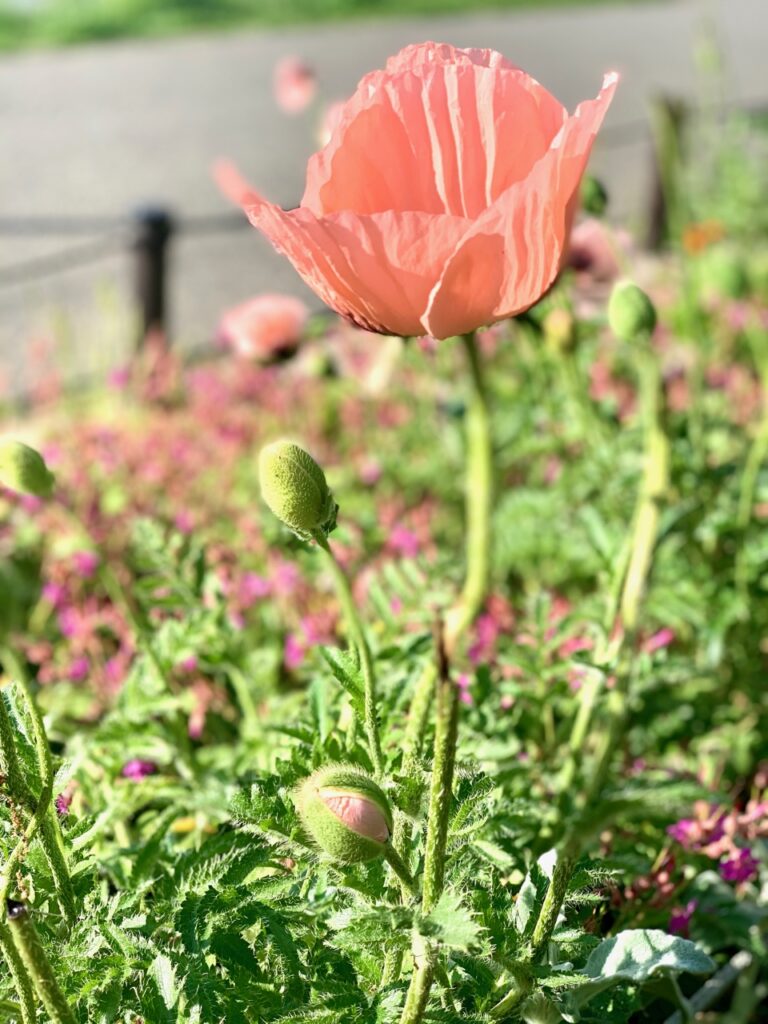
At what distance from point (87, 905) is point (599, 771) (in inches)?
13.4

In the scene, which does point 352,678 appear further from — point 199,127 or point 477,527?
point 199,127

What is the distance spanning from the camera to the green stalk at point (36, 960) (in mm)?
610

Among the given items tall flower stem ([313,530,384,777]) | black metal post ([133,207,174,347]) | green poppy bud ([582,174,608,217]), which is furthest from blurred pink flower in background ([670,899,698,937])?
black metal post ([133,207,174,347])

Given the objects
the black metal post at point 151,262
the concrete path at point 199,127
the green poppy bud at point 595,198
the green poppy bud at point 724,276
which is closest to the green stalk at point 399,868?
the green poppy bud at point 595,198

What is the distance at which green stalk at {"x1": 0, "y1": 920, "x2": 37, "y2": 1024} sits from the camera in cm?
70

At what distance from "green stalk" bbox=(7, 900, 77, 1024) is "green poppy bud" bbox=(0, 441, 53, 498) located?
0.29 meters

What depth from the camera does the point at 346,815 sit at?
64 cm

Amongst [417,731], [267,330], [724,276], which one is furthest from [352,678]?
[724,276]

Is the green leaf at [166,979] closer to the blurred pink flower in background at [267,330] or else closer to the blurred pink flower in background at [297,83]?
the blurred pink flower in background at [267,330]

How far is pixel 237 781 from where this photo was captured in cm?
111

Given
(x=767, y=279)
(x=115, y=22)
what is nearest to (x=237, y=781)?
(x=767, y=279)

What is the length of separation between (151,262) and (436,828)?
11.6ft

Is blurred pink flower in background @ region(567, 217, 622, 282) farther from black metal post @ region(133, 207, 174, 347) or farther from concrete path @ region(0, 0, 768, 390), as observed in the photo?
black metal post @ region(133, 207, 174, 347)

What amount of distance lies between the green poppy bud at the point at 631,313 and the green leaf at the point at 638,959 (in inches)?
18.0
